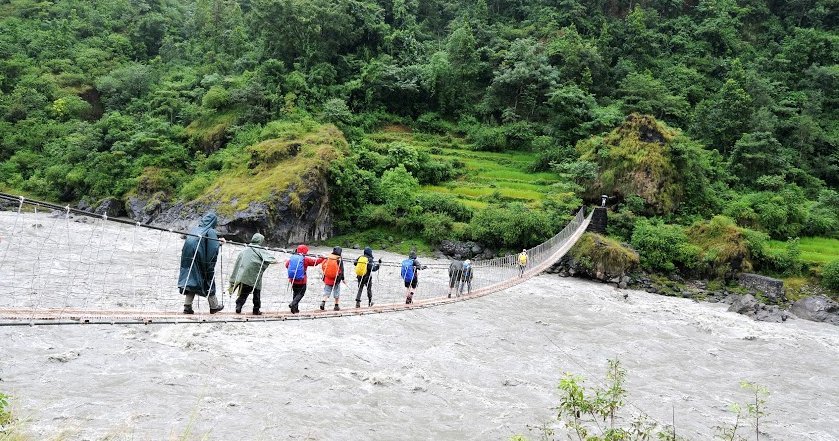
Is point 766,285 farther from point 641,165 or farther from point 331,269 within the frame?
point 331,269

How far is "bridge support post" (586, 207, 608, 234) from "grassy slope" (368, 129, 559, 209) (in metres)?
2.41

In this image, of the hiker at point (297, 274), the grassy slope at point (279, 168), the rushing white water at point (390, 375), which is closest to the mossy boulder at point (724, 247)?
the rushing white water at point (390, 375)

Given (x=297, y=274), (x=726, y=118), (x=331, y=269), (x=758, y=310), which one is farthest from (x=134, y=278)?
(x=726, y=118)

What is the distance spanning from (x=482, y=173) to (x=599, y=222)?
6707 mm

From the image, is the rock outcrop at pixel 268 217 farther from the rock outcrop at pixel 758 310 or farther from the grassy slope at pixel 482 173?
the rock outcrop at pixel 758 310

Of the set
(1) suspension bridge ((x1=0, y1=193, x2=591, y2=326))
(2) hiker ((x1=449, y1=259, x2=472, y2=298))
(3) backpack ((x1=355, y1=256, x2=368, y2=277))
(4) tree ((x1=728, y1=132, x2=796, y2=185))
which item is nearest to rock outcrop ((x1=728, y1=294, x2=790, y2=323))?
(1) suspension bridge ((x1=0, y1=193, x2=591, y2=326))

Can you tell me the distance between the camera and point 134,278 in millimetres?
11672

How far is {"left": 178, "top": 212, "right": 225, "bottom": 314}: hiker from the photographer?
5.27 m

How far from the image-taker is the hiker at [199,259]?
527 cm

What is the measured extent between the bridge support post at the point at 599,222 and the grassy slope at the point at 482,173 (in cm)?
241

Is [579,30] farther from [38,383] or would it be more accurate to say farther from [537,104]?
[38,383]

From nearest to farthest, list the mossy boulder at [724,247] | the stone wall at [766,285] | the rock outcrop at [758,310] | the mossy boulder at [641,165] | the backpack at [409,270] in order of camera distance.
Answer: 1. the backpack at [409,270]
2. the rock outcrop at [758,310]
3. the stone wall at [766,285]
4. the mossy boulder at [724,247]
5. the mossy boulder at [641,165]

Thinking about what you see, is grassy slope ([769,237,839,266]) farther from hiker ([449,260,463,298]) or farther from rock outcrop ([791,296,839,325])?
hiker ([449,260,463,298])

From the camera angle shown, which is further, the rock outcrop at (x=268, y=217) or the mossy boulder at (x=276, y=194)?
the mossy boulder at (x=276, y=194)
